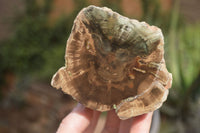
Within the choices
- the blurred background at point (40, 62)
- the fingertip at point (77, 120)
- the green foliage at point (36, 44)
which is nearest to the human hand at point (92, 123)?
the fingertip at point (77, 120)

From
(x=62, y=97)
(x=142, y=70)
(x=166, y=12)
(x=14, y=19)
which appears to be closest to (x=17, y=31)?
(x=14, y=19)

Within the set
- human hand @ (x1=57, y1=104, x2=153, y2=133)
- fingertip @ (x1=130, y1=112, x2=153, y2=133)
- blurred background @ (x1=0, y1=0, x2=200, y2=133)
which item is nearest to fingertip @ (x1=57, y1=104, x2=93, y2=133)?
human hand @ (x1=57, y1=104, x2=153, y2=133)

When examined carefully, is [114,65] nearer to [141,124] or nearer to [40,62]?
[141,124]

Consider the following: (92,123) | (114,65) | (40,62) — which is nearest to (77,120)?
(92,123)

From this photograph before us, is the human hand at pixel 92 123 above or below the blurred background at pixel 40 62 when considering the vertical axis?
above

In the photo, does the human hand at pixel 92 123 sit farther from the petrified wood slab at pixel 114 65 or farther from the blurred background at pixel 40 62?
the blurred background at pixel 40 62
